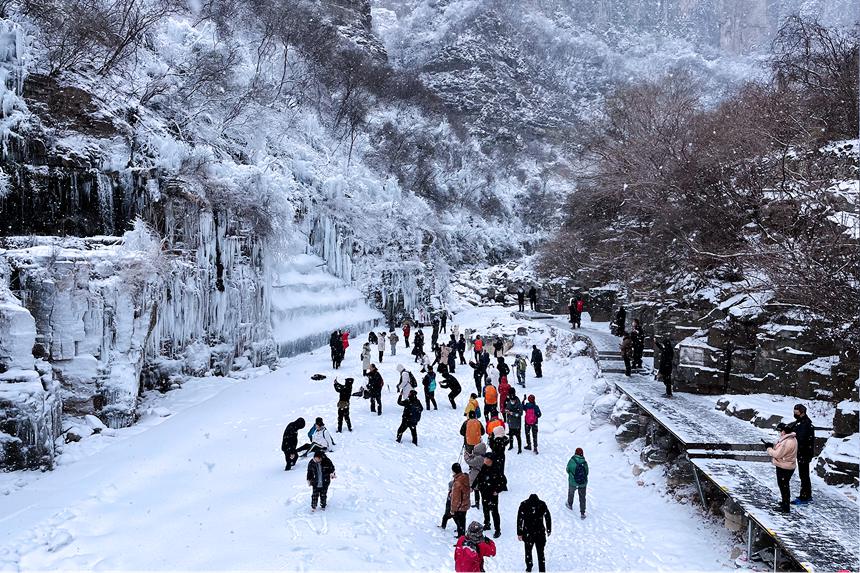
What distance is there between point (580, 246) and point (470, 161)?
24.0m

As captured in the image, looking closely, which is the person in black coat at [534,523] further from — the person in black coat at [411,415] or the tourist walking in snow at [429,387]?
the tourist walking in snow at [429,387]

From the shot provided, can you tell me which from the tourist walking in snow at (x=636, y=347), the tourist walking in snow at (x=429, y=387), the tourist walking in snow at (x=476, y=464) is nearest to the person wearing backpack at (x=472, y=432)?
the tourist walking in snow at (x=476, y=464)

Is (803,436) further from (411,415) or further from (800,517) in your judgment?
(411,415)

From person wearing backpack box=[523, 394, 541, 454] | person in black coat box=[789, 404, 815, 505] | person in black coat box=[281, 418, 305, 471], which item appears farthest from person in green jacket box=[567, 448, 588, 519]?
person in black coat box=[281, 418, 305, 471]

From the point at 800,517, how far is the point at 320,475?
6266 millimetres

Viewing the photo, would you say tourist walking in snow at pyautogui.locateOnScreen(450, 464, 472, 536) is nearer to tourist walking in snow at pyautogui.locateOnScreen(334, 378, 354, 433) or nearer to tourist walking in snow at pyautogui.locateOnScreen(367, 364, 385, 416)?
Answer: tourist walking in snow at pyautogui.locateOnScreen(334, 378, 354, 433)

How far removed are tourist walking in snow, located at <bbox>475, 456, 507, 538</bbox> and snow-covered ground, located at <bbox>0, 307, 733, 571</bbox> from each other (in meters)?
0.36

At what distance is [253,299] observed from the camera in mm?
17984

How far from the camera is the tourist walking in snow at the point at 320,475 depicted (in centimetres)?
794

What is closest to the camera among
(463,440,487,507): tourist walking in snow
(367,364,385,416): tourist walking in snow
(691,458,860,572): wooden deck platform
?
(691,458,860,572): wooden deck platform

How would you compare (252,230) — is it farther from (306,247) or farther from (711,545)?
(711,545)

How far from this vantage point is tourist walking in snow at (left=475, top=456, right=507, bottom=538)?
26.3 ft

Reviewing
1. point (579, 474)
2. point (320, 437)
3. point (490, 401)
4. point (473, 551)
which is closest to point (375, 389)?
point (490, 401)

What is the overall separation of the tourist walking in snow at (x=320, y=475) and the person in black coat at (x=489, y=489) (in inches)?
88.1
